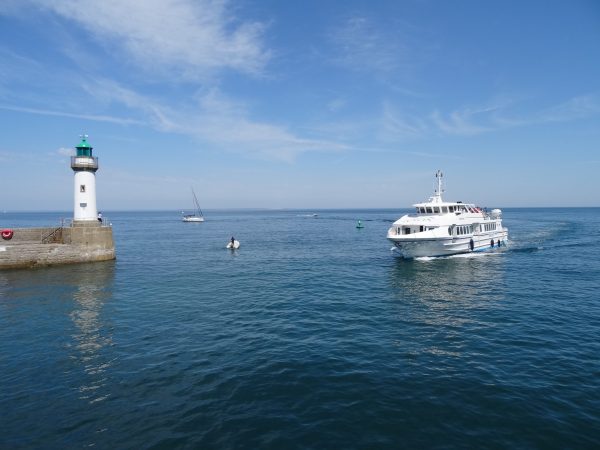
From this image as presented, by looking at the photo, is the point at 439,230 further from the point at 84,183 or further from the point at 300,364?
the point at 84,183

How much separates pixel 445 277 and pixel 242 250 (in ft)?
104

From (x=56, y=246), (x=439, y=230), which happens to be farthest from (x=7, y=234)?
(x=439, y=230)

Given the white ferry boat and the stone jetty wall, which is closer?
the stone jetty wall

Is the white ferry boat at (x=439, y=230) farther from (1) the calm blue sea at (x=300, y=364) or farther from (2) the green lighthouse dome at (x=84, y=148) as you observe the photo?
(2) the green lighthouse dome at (x=84, y=148)

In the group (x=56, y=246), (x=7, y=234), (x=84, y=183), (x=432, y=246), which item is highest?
(x=84, y=183)

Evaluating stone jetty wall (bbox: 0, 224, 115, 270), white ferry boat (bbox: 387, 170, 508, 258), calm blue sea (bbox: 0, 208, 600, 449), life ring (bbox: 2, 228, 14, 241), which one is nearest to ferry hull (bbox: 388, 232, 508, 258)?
white ferry boat (bbox: 387, 170, 508, 258)

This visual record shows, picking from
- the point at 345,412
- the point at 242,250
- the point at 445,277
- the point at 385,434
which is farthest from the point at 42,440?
the point at 242,250

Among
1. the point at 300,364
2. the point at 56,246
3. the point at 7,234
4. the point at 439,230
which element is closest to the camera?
the point at 300,364

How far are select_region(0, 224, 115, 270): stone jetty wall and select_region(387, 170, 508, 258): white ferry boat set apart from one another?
110ft

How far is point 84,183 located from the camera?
39156 mm

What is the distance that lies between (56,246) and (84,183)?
24.2 feet

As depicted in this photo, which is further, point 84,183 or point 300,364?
point 84,183

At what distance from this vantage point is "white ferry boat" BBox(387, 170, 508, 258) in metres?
41.5

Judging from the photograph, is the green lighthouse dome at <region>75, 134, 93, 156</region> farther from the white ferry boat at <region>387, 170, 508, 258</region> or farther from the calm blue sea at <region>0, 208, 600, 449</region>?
the white ferry boat at <region>387, 170, 508, 258</region>
